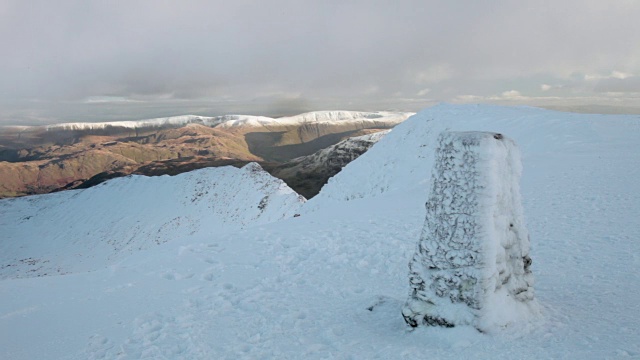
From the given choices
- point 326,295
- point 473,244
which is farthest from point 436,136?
point 473,244

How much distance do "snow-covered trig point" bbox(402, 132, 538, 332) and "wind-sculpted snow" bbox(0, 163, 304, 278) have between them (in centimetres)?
4914

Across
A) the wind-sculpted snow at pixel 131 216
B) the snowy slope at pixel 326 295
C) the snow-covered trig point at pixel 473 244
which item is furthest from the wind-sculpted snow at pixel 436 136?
the snow-covered trig point at pixel 473 244

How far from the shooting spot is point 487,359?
635 centimetres

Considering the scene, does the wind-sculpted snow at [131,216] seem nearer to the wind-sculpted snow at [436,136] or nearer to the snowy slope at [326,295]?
the wind-sculpted snow at [436,136]

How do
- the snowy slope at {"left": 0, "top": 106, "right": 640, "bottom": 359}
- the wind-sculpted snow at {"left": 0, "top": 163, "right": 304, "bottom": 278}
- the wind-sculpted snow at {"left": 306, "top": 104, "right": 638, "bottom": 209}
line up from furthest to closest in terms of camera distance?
the wind-sculpted snow at {"left": 0, "top": 163, "right": 304, "bottom": 278}, the wind-sculpted snow at {"left": 306, "top": 104, "right": 638, "bottom": 209}, the snowy slope at {"left": 0, "top": 106, "right": 640, "bottom": 359}

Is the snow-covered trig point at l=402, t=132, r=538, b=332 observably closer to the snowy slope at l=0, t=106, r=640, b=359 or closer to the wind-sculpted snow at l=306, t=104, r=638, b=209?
the snowy slope at l=0, t=106, r=640, b=359

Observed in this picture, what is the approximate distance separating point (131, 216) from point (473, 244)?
11607 centimetres

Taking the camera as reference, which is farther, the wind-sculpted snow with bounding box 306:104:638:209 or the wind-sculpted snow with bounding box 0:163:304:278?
the wind-sculpted snow with bounding box 0:163:304:278

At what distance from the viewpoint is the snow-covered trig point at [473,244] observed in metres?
7.26

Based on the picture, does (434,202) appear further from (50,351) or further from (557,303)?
(50,351)

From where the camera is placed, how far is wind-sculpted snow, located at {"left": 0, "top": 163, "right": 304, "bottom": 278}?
253 feet

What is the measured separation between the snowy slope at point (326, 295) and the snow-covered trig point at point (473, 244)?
15.3 inches

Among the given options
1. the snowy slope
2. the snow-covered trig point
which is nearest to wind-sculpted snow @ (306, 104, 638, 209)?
the snowy slope

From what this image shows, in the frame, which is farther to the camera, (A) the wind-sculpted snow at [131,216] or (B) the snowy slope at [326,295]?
(A) the wind-sculpted snow at [131,216]
